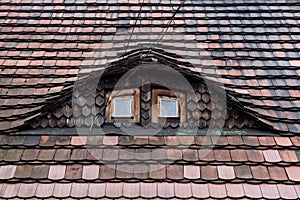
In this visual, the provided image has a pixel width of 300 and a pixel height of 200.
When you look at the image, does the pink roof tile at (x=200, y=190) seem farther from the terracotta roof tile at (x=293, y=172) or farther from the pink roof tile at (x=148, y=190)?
the terracotta roof tile at (x=293, y=172)

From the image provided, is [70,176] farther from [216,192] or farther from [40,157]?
[216,192]

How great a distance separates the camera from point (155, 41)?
446cm

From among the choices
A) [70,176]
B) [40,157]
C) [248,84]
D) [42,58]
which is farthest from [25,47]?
[248,84]

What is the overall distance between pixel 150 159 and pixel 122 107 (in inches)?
25.2

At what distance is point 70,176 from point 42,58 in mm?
1517

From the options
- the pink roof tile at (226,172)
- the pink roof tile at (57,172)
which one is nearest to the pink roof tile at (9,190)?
the pink roof tile at (57,172)

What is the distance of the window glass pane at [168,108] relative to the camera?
3.88 m

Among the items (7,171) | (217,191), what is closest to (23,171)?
(7,171)

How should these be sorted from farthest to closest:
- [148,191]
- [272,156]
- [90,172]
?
[272,156]
[90,172]
[148,191]

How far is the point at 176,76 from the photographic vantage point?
3.93 m

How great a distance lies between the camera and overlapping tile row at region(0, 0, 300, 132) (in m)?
3.97

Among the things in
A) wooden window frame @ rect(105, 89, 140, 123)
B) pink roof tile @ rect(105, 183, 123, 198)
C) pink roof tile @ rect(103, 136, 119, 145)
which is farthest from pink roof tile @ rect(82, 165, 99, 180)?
wooden window frame @ rect(105, 89, 140, 123)

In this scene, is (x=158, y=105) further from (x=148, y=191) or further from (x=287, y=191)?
(x=287, y=191)

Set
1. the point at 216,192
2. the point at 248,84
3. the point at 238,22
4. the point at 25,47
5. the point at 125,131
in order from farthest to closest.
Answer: the point at 238,22
the point at 25,47
the point at 248,84
the point at 125,131
the point at 216,192
